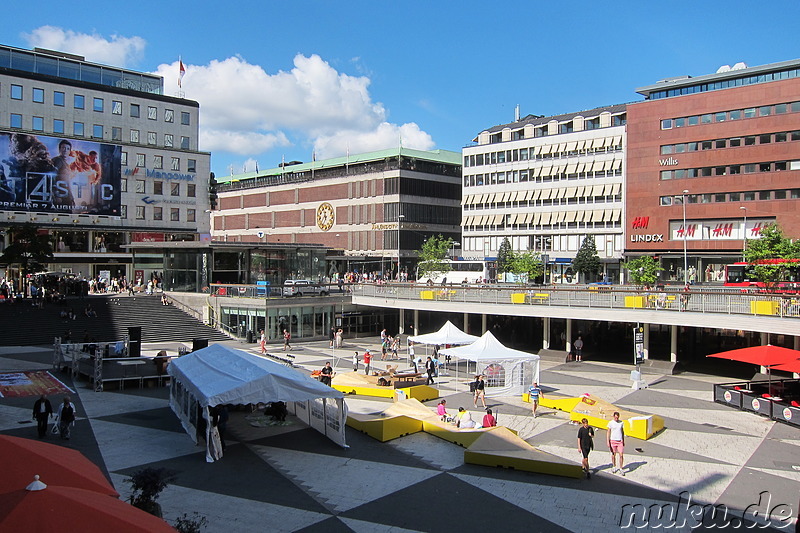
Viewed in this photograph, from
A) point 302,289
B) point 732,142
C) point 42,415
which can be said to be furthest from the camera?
point 732,142

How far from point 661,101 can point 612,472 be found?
60207mm

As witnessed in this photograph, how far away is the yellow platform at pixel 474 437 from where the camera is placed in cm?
1733

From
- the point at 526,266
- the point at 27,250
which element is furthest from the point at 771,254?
the point at 27,250

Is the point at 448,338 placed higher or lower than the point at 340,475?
higher

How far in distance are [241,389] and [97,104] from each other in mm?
60373

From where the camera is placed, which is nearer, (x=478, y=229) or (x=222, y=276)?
(x=222, y=276)

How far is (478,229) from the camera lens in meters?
84.8

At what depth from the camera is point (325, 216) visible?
310 feet

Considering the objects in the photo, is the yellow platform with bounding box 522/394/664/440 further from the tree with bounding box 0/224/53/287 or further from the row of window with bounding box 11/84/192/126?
the row of window with bounding box 11/84/192/126

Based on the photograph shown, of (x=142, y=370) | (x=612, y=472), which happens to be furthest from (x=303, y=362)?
(x=612, y=472)

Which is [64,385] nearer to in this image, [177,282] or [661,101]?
[177,282]

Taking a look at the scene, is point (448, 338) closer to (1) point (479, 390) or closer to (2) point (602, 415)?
(1) point (479, 390)

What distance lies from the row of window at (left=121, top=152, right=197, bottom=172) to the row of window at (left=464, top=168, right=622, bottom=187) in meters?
34.9

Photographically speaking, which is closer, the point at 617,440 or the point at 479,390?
the point at 617,440
